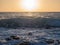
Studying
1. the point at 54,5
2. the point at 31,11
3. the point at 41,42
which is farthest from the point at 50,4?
the point at 41,42

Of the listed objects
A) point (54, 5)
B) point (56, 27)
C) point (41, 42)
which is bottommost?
point (41, 42)

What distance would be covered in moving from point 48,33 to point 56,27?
13cm

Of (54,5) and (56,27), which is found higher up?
(54,5)

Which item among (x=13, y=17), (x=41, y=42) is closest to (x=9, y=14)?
(x=13, y=17)

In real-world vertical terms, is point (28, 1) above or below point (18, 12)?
above

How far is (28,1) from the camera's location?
1.39m

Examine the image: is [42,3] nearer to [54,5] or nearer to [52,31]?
[54,5]

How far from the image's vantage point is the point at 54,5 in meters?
1.40

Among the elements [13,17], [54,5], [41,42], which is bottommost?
[41,42]

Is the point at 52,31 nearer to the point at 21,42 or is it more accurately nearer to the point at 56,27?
the point at 56,27

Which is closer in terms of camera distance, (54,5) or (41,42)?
(41,42)

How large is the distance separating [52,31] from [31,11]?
0.33 metres

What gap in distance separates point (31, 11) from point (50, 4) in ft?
0.79

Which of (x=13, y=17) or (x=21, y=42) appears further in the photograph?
(x=13, y=17)
